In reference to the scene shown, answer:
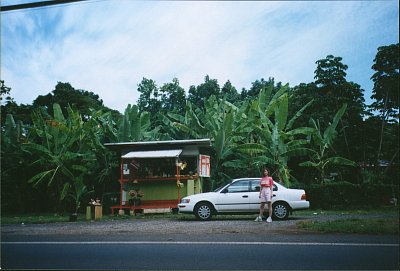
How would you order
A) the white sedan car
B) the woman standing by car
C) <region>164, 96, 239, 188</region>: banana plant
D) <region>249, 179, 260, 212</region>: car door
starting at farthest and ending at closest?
<region>164, 96, 239, 188</region>: banana plant → <region>249, 179, 260, 212</region>: car door → the white sedan car → the woman standing by car

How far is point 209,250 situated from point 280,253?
1.32 metres

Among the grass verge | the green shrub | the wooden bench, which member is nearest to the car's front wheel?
the grass verge

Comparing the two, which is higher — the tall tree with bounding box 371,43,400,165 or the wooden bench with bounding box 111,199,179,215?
the tall tree with bounding box 371,43,400,165

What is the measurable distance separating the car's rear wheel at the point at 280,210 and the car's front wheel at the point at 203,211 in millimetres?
2177

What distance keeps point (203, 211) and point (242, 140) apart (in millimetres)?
7321

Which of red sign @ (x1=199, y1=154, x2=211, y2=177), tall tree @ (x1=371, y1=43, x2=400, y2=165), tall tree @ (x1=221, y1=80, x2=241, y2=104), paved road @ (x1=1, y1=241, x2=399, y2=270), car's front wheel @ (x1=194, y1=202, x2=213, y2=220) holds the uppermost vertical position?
tall tree @ (x1=221, y1=80, x2=241, y2=104)

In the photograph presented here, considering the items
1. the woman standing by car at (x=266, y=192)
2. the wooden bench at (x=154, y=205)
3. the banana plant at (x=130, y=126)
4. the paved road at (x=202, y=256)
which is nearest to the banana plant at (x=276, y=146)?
the wooden bench at (x=154, y=205)

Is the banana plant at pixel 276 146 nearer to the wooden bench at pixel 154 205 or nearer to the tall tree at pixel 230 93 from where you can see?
the wooden bench at pixel 154 205

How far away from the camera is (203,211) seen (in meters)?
13.4

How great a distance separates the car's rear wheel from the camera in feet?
42.1

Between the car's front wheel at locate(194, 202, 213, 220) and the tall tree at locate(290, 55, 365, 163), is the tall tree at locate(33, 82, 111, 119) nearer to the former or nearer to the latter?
the tall tree at locate(290, 55, 365, 163)

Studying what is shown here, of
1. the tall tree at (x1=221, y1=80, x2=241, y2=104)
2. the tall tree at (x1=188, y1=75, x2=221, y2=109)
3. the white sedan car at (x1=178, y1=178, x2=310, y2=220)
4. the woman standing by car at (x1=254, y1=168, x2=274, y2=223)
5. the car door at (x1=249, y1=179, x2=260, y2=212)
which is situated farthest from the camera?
the tall tree at (x1=188, y1=75, x2=221, y2=109)

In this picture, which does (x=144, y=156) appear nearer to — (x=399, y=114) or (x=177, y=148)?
(x=177, y=148)

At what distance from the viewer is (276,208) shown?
12930mm
